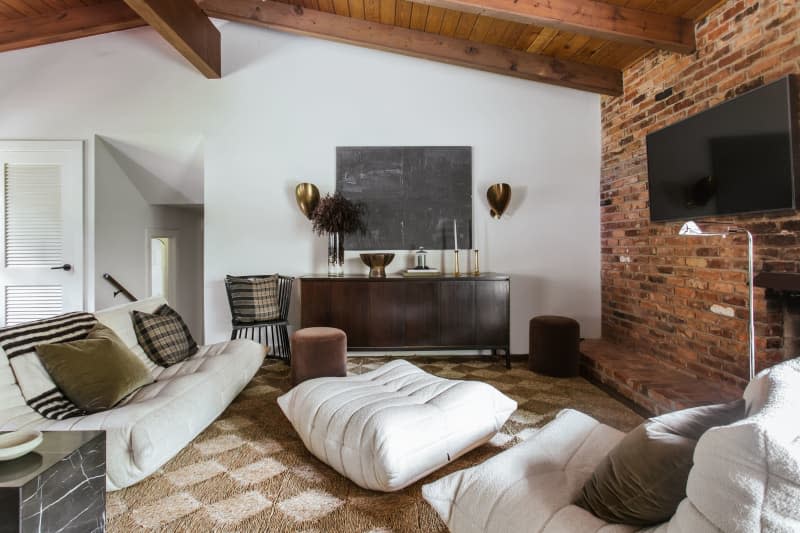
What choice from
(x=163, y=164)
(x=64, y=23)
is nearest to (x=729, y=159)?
(x=163, y=164)

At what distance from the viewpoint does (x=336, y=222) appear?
405 centimetres

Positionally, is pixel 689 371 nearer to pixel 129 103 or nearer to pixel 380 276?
pixel 380 276

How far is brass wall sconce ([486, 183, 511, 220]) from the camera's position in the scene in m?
4.16

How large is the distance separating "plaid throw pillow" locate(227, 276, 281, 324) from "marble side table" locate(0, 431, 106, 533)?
242 cm

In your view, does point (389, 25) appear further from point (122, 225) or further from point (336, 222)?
point (122, 225)

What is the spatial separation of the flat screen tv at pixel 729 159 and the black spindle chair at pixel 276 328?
131 inches

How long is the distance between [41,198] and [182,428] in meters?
3.69

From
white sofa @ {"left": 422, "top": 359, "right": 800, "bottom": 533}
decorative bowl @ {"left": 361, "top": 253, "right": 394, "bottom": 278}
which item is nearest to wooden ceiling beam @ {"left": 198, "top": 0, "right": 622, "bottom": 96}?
decorative bowl @ {"left": 361, "top": 253, "right": 394, "bottom": 278}

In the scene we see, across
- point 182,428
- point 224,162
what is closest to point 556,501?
point 182,428

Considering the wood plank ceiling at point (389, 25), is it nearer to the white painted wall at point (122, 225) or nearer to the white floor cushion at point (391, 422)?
the white painted wall at point (122, 225)

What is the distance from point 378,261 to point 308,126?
1580mm

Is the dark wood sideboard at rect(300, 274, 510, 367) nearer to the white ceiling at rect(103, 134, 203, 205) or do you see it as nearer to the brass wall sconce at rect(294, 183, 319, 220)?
the brass wall sconce at rect(294, 183, 319, 220)

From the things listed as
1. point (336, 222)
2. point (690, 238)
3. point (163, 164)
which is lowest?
point (690, 238)

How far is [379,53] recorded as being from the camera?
4.34 metres
